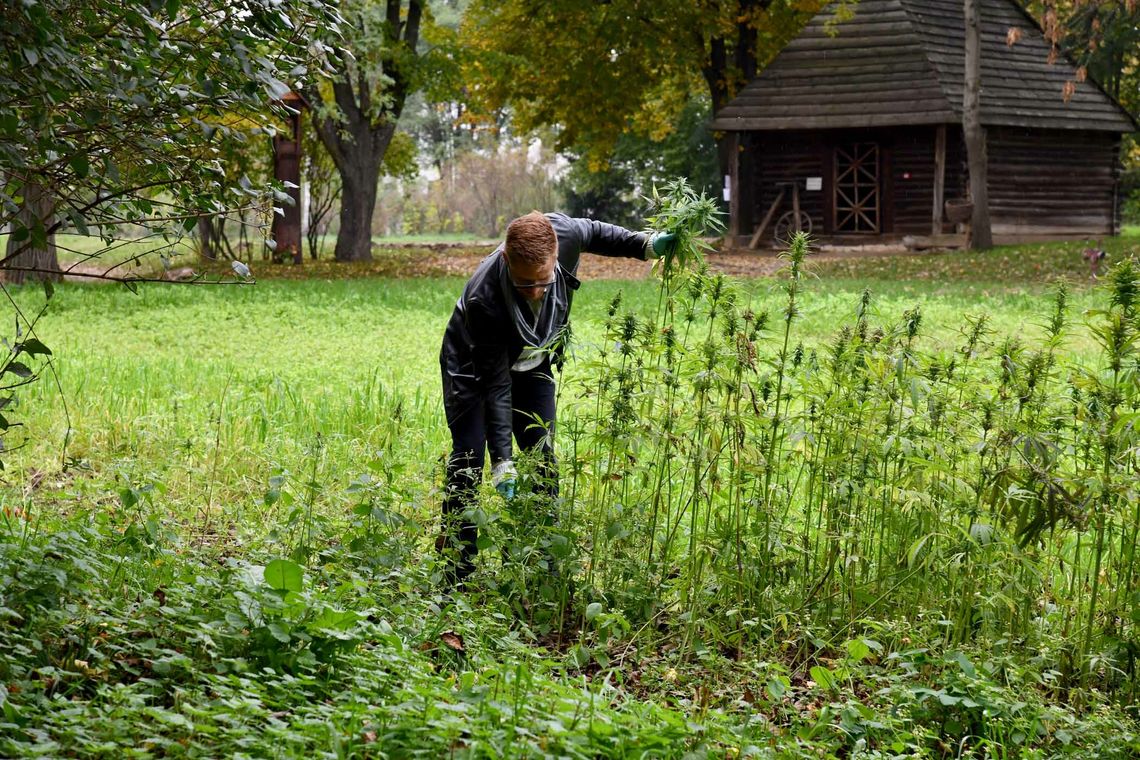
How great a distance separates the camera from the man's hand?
15.3ft

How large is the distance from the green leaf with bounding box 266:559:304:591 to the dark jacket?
1376mm

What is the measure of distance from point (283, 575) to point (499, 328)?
1.61 metres

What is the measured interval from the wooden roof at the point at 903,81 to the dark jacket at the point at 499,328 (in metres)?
22.9

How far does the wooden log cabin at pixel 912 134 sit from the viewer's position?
89.6ft

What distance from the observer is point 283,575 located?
3789 mm

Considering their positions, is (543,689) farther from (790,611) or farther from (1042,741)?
(1042,741)

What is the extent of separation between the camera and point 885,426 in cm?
478

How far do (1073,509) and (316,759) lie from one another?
2463mm

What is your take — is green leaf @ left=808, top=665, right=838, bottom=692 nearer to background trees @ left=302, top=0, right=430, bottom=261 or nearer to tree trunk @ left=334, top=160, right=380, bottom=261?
background trees @ left=302, top=0, right=430, bottom=261

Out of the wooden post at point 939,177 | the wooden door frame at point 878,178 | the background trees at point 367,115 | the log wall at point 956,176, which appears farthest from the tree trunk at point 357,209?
the wooden post at point 939,177

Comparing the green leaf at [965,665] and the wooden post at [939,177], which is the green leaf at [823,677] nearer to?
the green leaf at [965,665]

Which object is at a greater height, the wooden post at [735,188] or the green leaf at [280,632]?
the wooden post at [735,188]

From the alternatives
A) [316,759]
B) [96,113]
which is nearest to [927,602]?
[316,759]

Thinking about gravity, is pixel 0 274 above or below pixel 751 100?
below
